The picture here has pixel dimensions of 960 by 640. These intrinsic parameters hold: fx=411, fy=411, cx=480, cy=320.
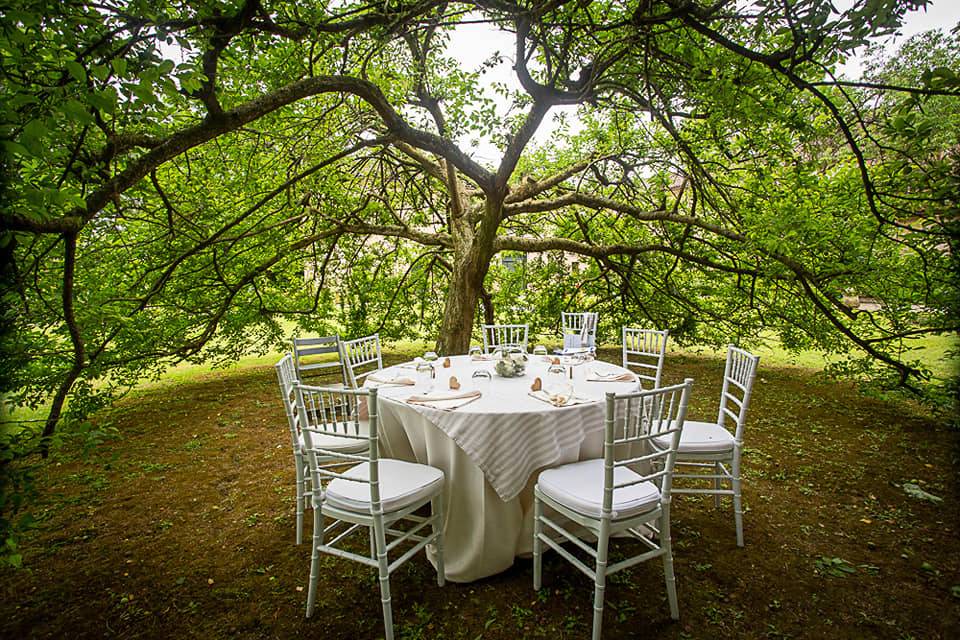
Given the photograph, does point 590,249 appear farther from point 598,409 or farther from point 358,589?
point 358,589

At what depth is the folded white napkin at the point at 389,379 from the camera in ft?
9.48

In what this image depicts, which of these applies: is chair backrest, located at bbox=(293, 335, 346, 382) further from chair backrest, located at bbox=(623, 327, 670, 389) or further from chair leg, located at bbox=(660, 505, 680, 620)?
chair backrest, located at bbox=(623, 327, 670, 389)

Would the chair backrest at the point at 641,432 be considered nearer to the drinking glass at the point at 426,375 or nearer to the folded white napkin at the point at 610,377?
the folded white napkin at the point at 610,377

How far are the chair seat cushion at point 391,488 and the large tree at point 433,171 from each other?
4.31 feet

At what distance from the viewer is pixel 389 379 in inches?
117

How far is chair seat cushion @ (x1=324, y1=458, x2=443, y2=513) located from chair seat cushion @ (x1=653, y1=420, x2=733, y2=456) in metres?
1.50

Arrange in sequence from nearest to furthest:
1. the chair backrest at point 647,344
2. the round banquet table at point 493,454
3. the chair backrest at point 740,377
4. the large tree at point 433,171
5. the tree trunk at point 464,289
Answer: the large tree at point 433,171, the round banquet table at point 493,454, the chair backrest at point 740,377, the chair backrest at point 647,344, the tree trunk at point 464,289

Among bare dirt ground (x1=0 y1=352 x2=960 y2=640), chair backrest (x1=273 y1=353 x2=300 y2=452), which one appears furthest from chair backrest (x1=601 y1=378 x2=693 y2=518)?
chair backrest (x1=273 y1=353 x2=300 y2=452)

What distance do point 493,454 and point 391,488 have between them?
56 cm

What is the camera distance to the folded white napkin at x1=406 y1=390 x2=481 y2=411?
2.36m

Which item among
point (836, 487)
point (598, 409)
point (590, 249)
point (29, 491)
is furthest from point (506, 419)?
point (590, 249)

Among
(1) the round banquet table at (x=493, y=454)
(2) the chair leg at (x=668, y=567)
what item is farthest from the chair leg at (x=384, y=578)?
(2) the chair leg at (x=668, y=567)

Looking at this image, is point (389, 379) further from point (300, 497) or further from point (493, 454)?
point (493, 454)

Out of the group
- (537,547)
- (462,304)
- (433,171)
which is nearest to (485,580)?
(537,547)
